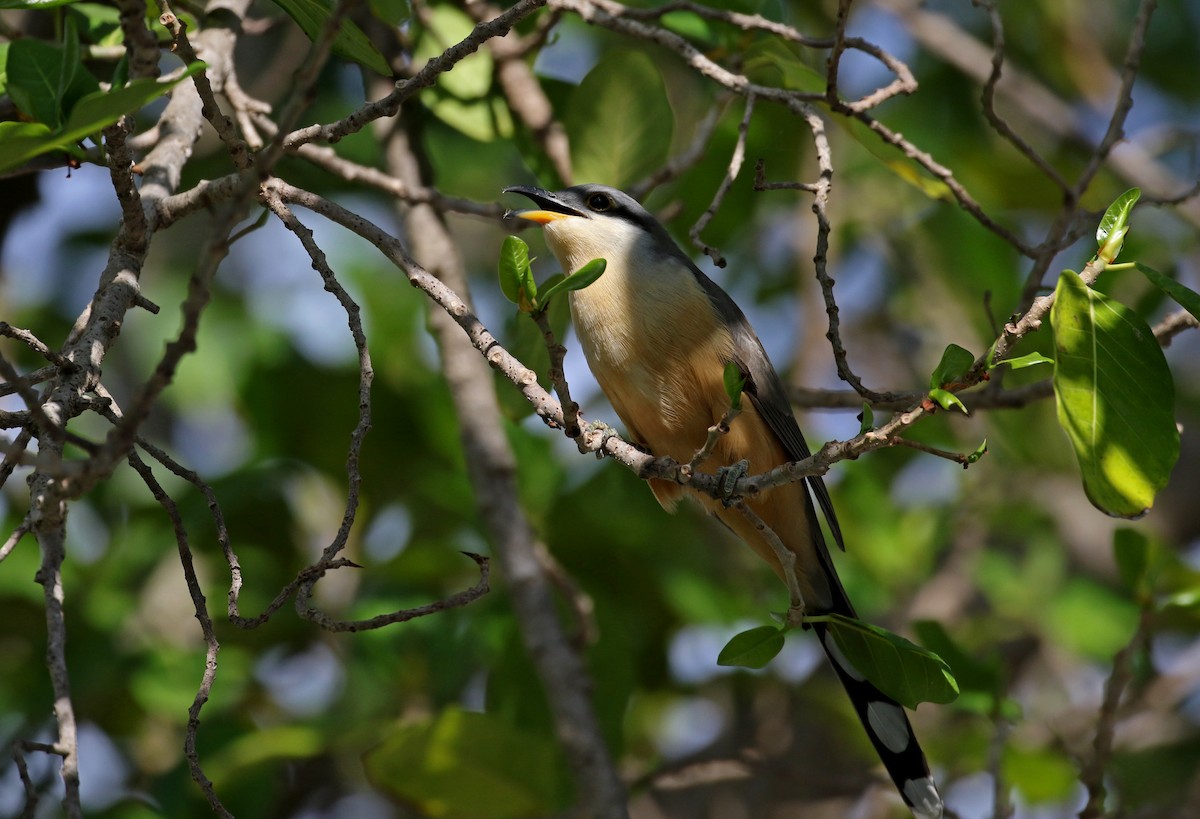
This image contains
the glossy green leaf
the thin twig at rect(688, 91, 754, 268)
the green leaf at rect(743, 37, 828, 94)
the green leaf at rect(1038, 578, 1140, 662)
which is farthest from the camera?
the green leaf at rect(1038, 578, 1140, 662)

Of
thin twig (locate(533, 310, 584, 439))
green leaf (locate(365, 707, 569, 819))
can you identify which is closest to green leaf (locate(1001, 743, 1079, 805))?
green leaf (locate(365, 707, 569, 819))

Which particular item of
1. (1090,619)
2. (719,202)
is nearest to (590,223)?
(719,202)

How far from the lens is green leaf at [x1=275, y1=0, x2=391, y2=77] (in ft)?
8.85

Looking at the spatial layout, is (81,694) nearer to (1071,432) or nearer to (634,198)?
(634,198)

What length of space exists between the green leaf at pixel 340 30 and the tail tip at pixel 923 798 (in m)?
3.10

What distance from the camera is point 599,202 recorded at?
4.35 metres

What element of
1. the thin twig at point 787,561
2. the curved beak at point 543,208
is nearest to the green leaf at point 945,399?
the thin twig at point 787,561

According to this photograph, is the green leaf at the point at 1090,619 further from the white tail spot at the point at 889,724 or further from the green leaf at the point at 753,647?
the green leaf at the point at 753,647

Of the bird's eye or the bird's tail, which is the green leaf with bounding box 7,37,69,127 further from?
the bird's tail

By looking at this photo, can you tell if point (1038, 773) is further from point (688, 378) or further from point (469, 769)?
point (688, 378)

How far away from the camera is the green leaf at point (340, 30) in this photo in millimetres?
2697

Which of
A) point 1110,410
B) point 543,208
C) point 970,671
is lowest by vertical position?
point 1110,410

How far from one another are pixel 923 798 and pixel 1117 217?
2.47 metres

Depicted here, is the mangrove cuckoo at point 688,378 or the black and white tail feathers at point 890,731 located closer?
the mangrove cuckoo at point 688,378
